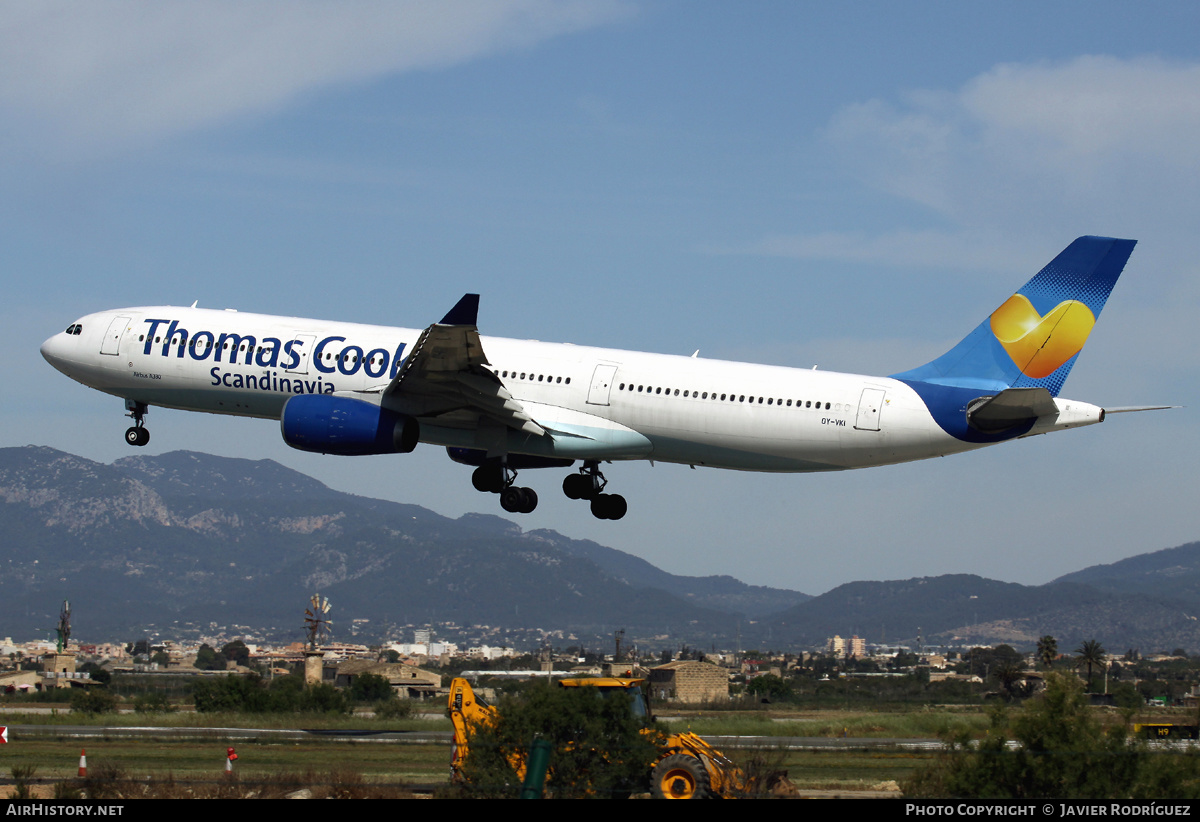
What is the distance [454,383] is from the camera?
39.0 metres

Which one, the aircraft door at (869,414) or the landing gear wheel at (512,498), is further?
the landing gear wheel at (512,498)

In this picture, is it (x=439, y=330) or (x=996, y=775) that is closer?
(x=996, y=775)

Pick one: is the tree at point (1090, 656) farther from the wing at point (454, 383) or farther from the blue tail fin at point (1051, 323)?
the wing at point (454, 383)

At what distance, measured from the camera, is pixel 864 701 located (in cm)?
7838

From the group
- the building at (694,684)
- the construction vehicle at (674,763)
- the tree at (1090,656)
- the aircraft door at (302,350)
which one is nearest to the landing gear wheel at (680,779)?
the construction vehicle at (674,763)

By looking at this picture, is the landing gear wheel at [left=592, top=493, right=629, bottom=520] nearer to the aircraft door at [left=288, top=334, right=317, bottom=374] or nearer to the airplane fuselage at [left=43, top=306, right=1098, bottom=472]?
the airplane fuselage at [left=43, top=306, right=1098, bottom=472]

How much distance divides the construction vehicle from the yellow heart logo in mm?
15629

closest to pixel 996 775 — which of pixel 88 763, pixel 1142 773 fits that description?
pixel 1142 773

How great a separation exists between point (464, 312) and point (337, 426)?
18.7 feet

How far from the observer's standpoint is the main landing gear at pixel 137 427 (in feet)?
150

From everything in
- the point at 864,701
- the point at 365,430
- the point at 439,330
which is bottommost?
the point at 864,701

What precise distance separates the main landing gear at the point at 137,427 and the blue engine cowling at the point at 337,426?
9206mm

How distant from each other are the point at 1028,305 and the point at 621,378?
1231 centimetres
